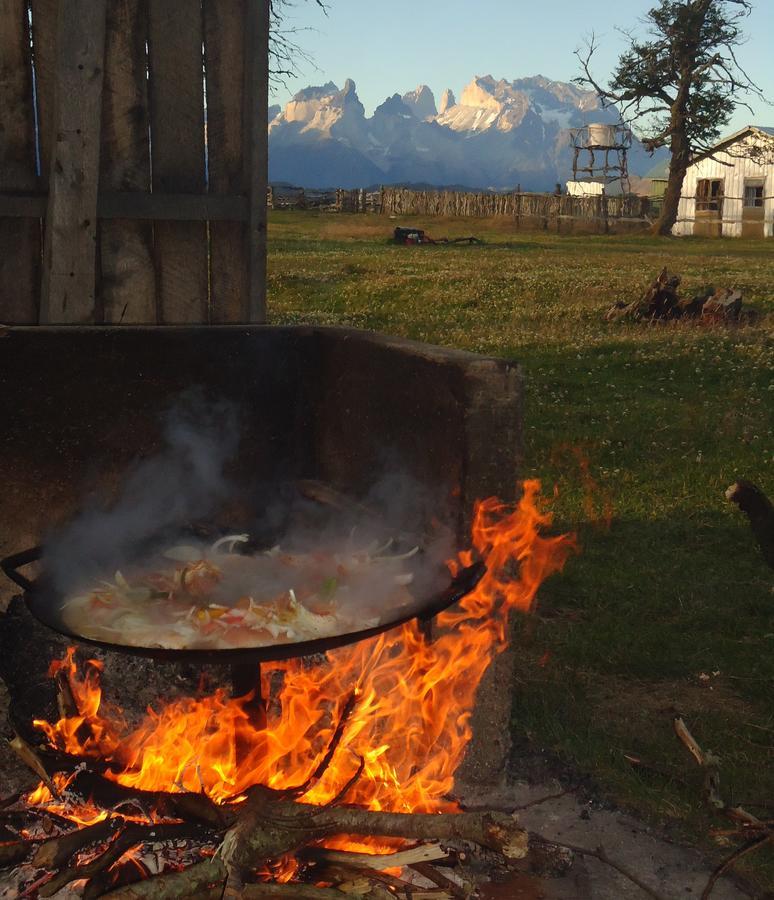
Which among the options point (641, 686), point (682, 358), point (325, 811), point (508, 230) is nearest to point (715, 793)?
point (641, 686)

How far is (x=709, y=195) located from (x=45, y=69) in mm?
57743

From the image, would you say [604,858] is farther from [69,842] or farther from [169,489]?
[169,489]

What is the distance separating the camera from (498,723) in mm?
4266

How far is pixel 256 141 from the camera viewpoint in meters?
5.96

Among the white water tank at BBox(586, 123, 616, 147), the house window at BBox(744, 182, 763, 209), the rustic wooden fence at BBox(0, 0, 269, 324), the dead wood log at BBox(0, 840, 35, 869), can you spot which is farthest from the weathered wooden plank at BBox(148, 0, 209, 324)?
the white water tank at BBox(586, 123, 616, 147)

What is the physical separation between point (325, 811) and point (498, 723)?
98 centimetres

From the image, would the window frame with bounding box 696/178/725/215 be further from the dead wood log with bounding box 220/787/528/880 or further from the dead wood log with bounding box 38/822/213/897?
the dead wood log with bounding box 38/822/213/897

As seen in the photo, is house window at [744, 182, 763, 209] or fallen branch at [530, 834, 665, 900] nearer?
fallen branch at [530, 834, 665, 900]

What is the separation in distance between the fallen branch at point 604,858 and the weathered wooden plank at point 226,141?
142 inches

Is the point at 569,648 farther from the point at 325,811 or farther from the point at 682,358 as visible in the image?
the point at 682,358

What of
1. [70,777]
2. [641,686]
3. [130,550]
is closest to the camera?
[70,777]

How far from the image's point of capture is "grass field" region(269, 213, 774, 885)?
194 inches

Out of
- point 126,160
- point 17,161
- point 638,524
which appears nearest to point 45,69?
point 17,161

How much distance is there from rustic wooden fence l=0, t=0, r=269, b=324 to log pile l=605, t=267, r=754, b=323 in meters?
12.2
